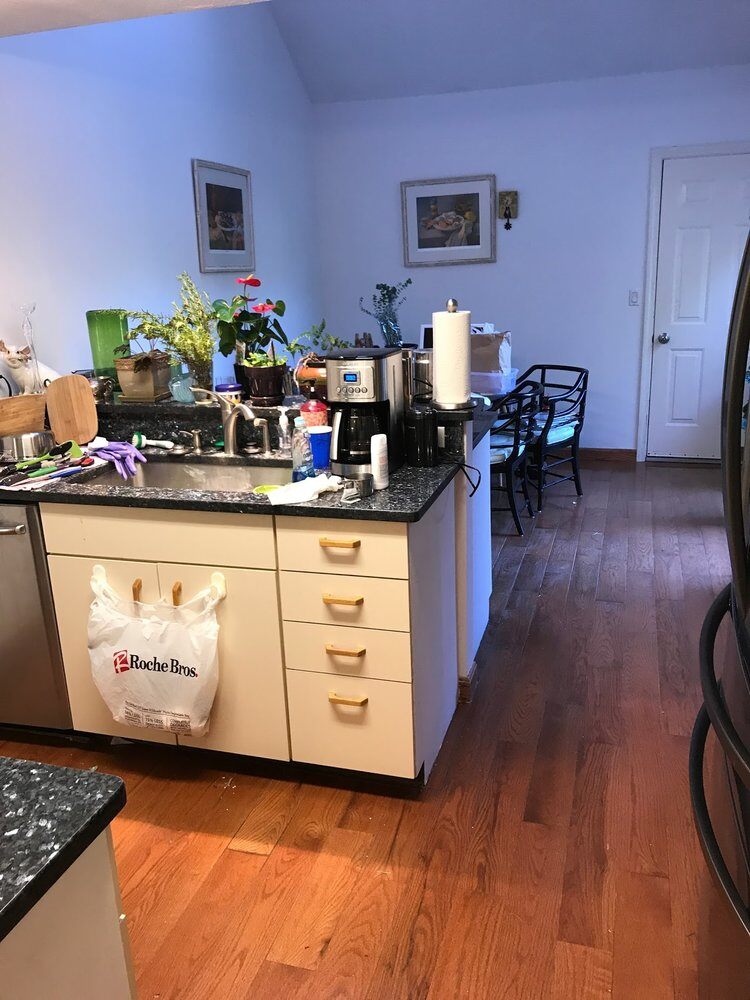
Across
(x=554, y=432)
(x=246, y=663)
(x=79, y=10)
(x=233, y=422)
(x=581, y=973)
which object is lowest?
(x=581, y=973)

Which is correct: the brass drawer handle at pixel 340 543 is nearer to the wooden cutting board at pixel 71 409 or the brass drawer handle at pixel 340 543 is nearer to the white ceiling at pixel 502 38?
the wooden cutting board at pixel 71 409

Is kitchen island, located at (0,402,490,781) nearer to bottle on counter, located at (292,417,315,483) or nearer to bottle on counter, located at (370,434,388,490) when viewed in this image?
bottle on counter, located at (370,434,388,490)

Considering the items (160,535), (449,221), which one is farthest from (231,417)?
(449,221)

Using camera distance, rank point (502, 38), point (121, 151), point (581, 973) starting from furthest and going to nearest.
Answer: point (502, 38) → point (121, 151) → point (581, 973)

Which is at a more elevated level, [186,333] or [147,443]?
[186,333]

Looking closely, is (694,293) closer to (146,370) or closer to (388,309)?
(388,309)

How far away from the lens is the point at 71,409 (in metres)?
2.69

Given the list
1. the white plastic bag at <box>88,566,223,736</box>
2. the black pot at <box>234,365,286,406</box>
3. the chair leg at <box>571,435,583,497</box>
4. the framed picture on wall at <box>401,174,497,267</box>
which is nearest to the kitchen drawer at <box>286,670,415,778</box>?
the white plastic bag at <box>88,566,223,736</box>

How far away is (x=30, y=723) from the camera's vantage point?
8.30 feet

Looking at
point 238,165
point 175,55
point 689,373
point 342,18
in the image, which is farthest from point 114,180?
point 689,373

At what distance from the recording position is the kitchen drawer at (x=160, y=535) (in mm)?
2158

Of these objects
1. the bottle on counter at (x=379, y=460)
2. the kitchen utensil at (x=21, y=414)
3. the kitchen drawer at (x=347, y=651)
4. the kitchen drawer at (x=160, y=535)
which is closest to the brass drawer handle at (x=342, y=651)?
the kitchen drawer at (x=347, y=651)

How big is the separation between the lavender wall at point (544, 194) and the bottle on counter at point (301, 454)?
3979mm

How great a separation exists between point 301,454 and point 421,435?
353mm
